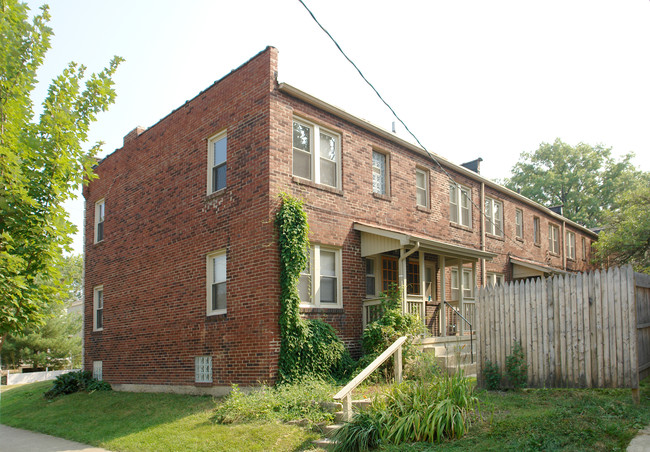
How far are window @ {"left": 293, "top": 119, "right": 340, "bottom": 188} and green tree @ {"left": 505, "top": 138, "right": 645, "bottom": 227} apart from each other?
125 feet

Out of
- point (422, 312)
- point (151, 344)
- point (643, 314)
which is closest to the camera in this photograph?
point (643, 314)

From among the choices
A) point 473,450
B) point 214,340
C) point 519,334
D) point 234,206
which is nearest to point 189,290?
point 214,340

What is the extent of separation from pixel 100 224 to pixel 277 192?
32.0 feet

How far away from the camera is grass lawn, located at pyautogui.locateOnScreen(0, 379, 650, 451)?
21.6 feet

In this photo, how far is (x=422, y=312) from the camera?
14.1 meters

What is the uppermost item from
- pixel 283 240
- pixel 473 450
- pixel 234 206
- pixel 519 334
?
pixel 234 206

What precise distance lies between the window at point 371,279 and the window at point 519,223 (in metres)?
11.4

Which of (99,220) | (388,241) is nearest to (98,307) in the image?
(99,220)

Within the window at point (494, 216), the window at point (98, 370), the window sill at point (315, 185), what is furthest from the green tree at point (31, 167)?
the window at point (494, 216)

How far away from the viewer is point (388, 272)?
15.3m

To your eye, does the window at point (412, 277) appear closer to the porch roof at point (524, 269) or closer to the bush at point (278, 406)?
the bush at point (278, 406)

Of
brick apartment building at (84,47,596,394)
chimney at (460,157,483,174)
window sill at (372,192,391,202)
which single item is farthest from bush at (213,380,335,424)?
chimney at (460,157,483,174)

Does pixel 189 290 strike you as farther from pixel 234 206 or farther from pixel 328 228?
pixel 328 228

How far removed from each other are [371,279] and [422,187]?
4.25 m
